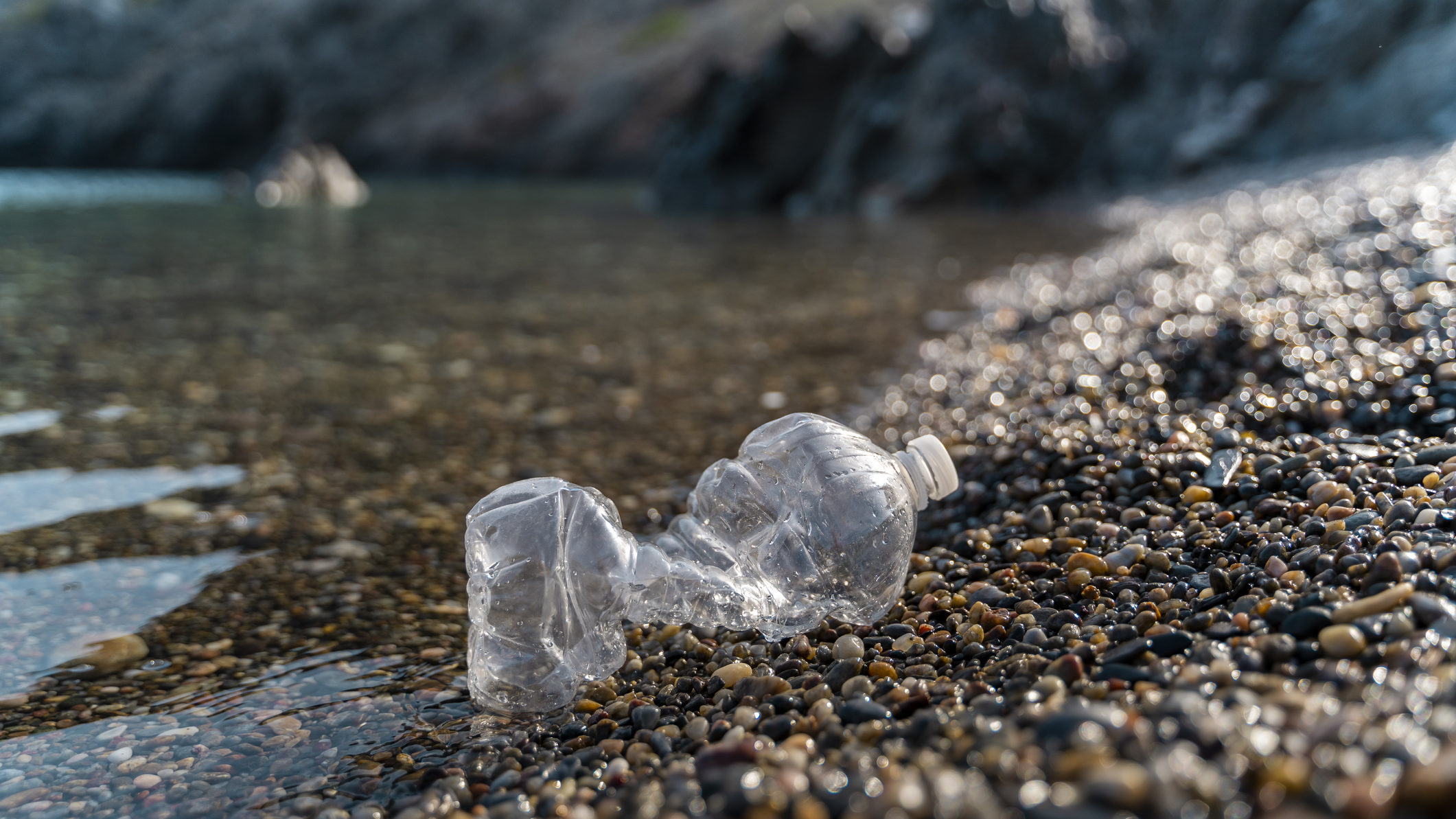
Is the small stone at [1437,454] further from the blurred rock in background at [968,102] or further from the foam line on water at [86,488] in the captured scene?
the blurred rock in background at [968,102]

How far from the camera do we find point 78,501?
164 inches

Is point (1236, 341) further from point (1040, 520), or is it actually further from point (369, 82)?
point (369, 82)

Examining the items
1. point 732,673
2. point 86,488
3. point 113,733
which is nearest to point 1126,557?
point 732,673

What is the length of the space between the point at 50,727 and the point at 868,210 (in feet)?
67.4

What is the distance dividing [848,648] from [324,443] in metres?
3.42

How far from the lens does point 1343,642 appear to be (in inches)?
72.7

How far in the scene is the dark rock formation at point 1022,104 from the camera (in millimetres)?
20453

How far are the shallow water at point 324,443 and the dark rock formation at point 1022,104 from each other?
9.88m

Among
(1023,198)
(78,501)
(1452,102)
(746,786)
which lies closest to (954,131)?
(1023,198)

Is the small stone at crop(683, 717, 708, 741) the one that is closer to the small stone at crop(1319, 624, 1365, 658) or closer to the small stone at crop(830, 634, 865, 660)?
the small stone at crop(830, 634, 865, 660)

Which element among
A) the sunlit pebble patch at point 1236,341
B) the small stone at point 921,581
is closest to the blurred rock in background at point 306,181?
the sunlit pebble patch at point 1236,341

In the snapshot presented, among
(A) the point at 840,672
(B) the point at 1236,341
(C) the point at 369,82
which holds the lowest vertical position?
(A) the point at 840,672

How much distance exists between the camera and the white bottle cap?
9.84 ft

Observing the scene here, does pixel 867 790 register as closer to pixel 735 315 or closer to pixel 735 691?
pixel 735 691
